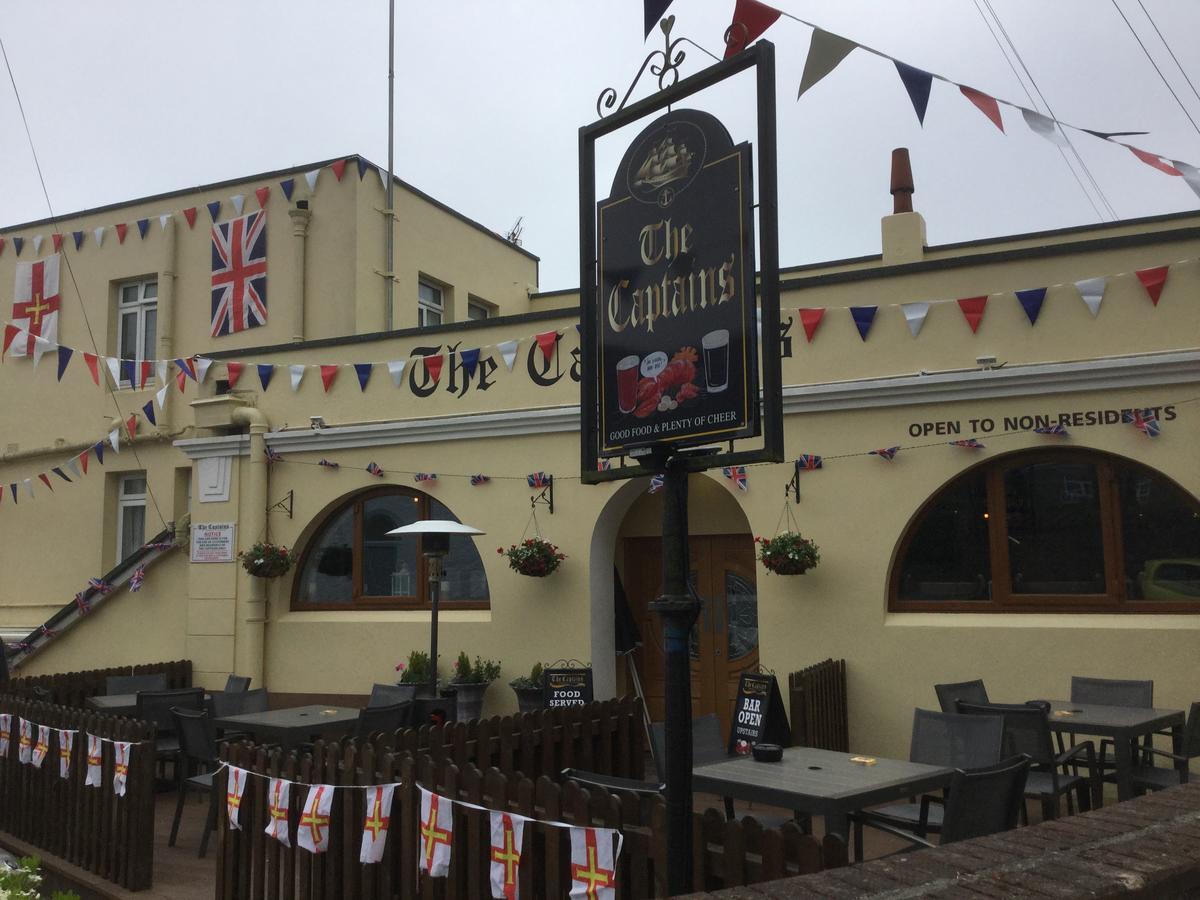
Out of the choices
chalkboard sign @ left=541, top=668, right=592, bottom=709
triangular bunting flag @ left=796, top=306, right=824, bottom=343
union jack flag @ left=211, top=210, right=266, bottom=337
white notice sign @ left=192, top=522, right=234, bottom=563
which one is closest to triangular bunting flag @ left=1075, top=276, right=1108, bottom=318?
triangular bunting flag @ left=796, top=306, right=824, bottom=343

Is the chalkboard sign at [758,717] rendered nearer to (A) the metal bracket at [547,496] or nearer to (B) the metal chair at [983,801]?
(A) the metal bracket at [547,496]

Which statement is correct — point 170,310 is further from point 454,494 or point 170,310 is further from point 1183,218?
point 1183,218

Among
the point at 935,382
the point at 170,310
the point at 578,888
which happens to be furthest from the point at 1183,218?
the point at 170,310

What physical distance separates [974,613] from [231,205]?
1238 centimetres

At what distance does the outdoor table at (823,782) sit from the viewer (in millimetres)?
5230

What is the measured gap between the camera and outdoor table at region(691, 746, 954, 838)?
523cm

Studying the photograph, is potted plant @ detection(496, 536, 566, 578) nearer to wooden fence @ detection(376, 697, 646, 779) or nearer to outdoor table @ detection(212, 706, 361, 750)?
outdoor table @ detection(212, 706, 361, 750)

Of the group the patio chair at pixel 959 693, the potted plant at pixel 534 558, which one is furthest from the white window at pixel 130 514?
the patio chair at pixel 959 693

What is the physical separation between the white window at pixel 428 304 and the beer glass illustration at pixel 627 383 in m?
12.5

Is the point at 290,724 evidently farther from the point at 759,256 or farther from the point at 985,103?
the point at 985,103

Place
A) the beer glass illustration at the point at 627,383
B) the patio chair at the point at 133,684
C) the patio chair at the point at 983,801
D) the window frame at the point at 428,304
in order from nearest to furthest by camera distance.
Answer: the beer glass illustration at the point at 627,383
the patio chair at the point at 983,801
the patio chair at the point at 133,684
the window frame at the point at 428,304

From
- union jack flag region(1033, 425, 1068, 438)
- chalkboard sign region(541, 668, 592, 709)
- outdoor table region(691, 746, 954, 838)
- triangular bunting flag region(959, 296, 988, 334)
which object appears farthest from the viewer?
chalkboard sign region(541, 668, 592, 709)

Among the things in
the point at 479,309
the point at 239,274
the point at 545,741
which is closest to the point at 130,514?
the point at 239,274

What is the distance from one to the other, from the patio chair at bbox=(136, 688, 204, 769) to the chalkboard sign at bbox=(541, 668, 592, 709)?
341cm
